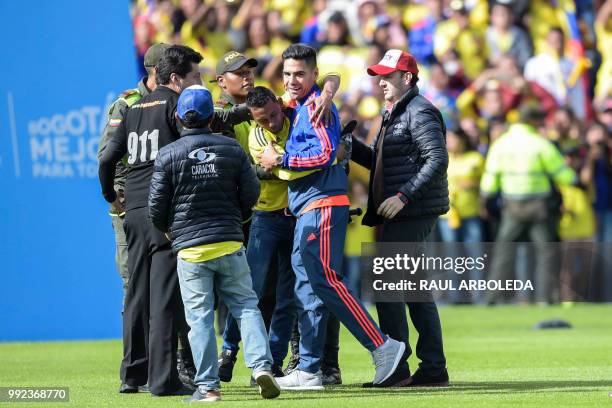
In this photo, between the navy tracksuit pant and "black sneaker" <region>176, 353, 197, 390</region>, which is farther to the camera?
"black sneaker" <region>176, 353, 197, 390</region>

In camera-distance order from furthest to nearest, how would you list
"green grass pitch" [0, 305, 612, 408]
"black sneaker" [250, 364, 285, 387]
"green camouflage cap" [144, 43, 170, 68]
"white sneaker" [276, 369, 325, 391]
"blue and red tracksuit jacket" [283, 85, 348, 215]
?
1. "black sneaker" [250, 364, 285, 387]
2. "green camouflage cap" [144, 43, 170, 68]
3. "white sneaker" [276, 369, 325, 391]
4. "blue and red tracksuit jacket" [283, 85, 348, 215]
5. "green grass pitch" [0, 305, 612, 408]

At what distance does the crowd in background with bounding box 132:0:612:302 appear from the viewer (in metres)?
19.3

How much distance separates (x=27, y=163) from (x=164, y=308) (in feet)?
19.3

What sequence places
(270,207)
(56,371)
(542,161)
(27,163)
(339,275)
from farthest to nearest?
(542,161)
(27,163)
(56,371)
(270,207)
(339,275)

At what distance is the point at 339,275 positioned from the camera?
955 cm

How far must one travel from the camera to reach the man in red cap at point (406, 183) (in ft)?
32.9

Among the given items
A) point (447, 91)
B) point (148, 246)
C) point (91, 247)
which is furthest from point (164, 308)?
point (447, 91)

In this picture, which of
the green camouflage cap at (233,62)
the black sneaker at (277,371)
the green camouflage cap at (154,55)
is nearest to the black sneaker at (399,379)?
the black sneaker at (277,371)

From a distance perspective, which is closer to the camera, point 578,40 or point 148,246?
point 148,246

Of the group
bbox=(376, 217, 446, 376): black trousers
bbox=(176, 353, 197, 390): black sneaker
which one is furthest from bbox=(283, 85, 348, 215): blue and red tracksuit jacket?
bbox=(176, 353, 197, 390): black sneaker

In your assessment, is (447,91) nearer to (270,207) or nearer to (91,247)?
(91,247)

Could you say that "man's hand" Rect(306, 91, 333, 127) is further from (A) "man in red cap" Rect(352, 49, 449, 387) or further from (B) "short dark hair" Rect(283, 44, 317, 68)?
(A) "man in red cap" Rect(352, 49, 449, 387)

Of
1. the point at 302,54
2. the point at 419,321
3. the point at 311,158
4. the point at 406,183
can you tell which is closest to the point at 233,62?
the point at 302,54

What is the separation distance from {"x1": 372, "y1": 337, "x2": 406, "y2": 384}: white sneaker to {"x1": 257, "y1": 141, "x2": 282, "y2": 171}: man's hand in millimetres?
1491
